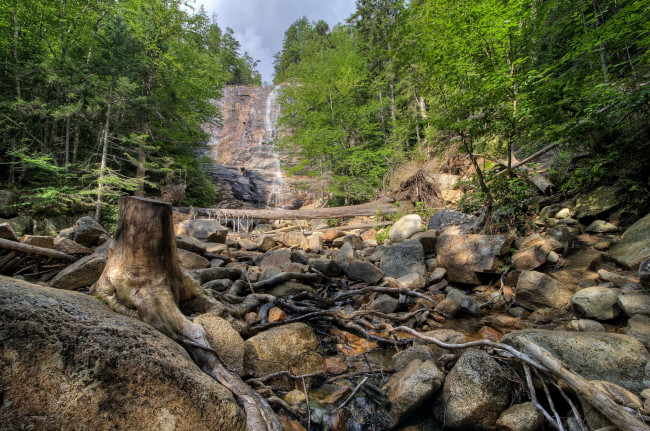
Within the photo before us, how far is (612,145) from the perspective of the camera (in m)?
5.12

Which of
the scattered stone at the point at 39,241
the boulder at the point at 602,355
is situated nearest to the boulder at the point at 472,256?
the boulder at the point at 602,355

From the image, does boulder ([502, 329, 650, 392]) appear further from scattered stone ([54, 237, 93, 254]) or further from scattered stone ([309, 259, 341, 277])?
scattered stone ([54, 237, 93, 254])

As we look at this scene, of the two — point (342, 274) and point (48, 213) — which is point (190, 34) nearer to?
point (48, 213)

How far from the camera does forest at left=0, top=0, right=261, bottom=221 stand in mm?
9773

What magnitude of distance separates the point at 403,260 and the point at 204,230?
665cm

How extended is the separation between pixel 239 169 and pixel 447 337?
25443 mm

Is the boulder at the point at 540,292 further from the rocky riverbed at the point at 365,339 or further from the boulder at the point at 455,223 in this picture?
the boulder at the point at 455,223

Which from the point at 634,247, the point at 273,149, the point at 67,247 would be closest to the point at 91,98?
the point at 273,149

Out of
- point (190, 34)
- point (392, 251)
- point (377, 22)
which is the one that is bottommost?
point (392, 251)

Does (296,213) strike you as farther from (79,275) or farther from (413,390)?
(413,390)

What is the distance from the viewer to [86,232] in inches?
227

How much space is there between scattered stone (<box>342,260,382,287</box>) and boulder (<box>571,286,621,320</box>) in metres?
3.25

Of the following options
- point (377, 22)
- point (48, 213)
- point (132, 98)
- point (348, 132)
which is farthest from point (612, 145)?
point (377, 22)

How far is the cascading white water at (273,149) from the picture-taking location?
76.0 ft
